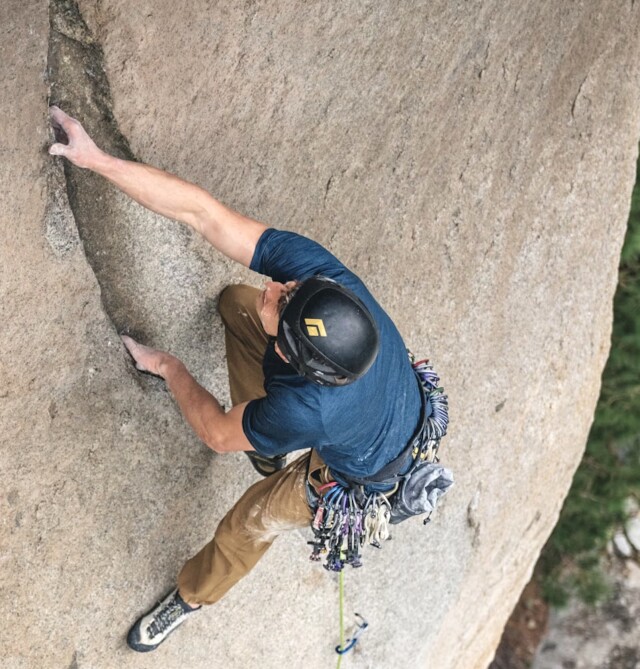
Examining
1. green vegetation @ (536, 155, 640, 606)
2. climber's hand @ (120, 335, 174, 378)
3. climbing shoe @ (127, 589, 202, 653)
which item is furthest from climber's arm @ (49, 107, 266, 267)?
green vegetation @ (536, 155, 640, 606)

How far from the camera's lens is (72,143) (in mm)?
2537

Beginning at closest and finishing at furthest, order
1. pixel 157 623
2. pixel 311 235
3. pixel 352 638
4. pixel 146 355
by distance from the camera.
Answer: pixel 146 355 < pixel 157 623 < pixel 311 235 < pixel 352 638

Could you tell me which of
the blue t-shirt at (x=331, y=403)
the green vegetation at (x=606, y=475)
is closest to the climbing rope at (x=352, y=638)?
the blue t-shirt at (x=331, y=403)

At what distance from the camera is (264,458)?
3.27 meters

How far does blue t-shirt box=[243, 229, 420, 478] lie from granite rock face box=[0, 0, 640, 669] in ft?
2.02

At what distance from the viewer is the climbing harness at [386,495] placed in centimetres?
275

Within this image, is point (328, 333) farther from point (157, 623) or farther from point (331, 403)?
point (157, 623)

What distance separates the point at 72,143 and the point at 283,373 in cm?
A: 88

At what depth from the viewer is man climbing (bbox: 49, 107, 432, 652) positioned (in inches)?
88.6

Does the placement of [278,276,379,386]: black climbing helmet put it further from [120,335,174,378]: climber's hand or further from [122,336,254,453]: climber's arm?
[120,335,174,378]: climber's hand

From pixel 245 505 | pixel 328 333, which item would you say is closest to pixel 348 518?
pixel 245 505

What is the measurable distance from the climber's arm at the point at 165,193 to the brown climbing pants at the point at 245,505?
1.77ft

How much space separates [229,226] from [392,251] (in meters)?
1.23

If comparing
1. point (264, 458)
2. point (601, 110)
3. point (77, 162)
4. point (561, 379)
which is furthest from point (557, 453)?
point (77, 162)
